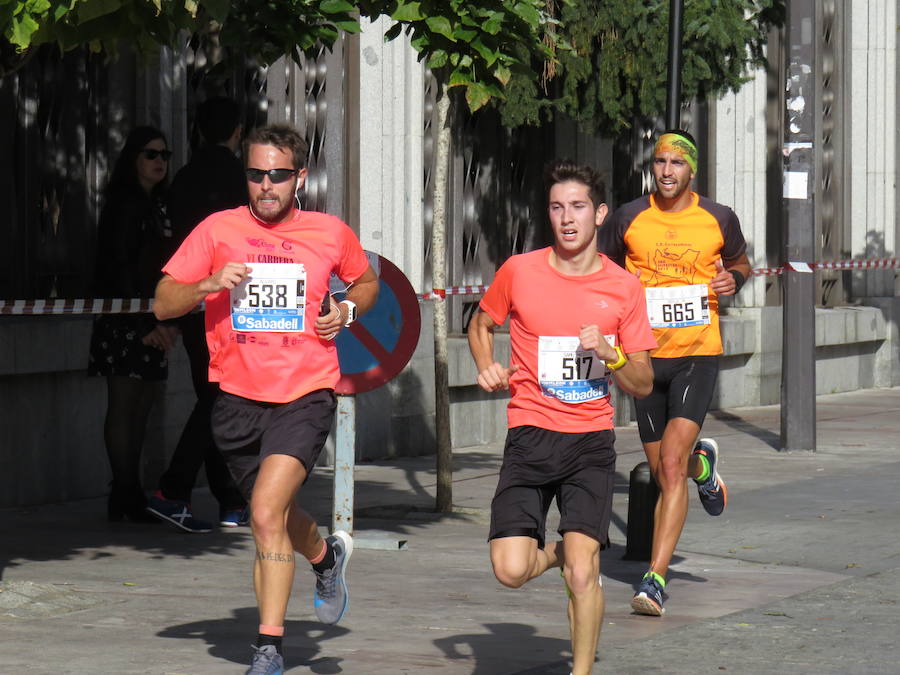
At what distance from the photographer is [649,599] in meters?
7.26

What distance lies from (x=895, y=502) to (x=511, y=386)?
520 cm

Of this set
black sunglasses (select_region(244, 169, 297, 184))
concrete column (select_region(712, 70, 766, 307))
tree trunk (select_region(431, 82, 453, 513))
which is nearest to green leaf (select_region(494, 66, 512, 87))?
black sunglasses (select_region(244, 169, 297, 184))

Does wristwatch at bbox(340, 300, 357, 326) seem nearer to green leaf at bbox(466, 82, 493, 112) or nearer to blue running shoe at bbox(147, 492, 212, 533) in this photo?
green leaf at bbox(466, 82, 493, 112)

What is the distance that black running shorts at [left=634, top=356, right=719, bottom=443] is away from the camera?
794cm

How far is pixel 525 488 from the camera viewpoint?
20.0 ft

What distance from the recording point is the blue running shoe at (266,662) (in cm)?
580

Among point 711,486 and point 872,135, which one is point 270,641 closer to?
point 711,486

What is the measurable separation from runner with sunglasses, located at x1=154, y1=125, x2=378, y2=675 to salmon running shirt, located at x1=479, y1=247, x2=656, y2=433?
615 millimetres

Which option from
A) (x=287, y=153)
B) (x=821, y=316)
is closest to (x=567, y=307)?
(x=287, y=153)

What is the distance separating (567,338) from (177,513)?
378cm

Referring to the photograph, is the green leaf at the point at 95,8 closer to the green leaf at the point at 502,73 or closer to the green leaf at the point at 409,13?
A: the green leaf at the point at 409,13

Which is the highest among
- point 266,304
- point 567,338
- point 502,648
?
point 266,304

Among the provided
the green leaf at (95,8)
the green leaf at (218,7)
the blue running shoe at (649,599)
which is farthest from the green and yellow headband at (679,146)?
the green leaf at (95,8)

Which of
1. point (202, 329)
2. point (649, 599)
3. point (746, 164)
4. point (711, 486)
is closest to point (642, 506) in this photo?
point (711, 486)
